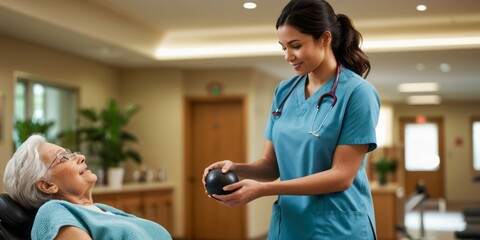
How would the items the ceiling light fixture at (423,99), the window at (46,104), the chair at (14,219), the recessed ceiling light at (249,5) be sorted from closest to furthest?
1. the chair at (14,219)
2. the recessed ceiling light at (249,5)
3. the window at (46,104)
4. the ceiling light fixture at (423,99)

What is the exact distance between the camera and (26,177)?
210 cm

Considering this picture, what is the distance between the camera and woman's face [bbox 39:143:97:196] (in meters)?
2.12

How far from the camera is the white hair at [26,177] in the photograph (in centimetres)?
210

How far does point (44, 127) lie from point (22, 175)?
468 cm

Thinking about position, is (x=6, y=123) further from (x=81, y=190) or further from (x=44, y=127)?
(x=81, y=190)

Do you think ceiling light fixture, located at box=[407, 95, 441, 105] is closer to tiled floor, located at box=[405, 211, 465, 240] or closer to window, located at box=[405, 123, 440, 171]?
window, located at box=[405, 123, 440, 171]

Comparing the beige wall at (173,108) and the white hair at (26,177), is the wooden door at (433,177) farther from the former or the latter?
the white hair at (26,177)

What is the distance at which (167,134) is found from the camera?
8945 millimetres

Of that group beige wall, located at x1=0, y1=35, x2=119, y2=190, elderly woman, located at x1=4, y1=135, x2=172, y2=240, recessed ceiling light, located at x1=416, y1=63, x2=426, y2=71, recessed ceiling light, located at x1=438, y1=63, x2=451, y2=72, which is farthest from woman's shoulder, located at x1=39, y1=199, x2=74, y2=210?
recessed ceiling light, located at x1=438, y1=63, x2=451, y2=72

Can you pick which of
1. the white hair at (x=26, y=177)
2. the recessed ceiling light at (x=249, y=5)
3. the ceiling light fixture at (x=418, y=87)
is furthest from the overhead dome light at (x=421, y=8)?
the ceiling light fixture at (x=418, y=87)

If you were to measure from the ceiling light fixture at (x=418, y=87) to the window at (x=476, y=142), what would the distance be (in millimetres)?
3277

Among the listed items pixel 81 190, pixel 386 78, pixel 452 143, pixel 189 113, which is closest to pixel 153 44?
pixel 189 113

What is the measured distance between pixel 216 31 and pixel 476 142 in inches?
401

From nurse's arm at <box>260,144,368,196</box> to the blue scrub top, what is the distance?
3cm
